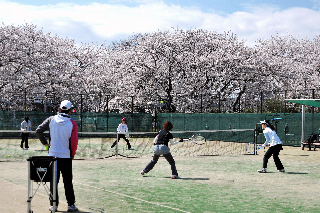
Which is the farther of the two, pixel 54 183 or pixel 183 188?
pixel 183 188

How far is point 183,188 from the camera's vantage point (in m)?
11.0

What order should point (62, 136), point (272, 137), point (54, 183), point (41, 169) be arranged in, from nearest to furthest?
point (41, 169)
point (54, 183)
point (62, 136)
point (272, 137)

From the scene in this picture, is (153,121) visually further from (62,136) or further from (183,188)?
(62,136)

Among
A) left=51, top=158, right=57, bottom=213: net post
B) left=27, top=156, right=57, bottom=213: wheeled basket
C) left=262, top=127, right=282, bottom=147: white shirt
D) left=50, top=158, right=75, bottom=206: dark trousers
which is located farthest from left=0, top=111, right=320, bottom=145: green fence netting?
left=27, top=156, right=57, bottom=213: wheeled basket

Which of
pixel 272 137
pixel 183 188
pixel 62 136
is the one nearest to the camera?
pixel 62 136

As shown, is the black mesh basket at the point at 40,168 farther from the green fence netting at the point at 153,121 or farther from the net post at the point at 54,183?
the green fence netting at the point at 153,121

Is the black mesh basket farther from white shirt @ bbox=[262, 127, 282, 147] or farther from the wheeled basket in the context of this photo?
white shirt @ bbox=[262, 127, 282, 147]

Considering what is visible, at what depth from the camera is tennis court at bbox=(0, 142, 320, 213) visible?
28.7ft

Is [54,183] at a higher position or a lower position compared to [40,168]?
lower

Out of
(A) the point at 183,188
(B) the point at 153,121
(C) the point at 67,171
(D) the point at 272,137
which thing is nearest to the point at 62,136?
(C) the point at 67,171

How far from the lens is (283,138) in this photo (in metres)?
28.8

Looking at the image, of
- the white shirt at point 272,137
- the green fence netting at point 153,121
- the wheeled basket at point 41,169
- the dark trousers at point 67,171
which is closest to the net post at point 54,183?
the wheeled basket at point 41,169

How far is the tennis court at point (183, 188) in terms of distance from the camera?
8742mm

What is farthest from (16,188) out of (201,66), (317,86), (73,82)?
(317,86)
